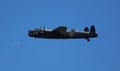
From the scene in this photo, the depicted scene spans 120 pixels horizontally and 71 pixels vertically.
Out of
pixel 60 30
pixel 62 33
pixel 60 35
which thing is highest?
pixel 60 30

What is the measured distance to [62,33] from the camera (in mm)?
73875

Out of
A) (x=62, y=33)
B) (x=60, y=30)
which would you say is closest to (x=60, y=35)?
(x=62, y=33)

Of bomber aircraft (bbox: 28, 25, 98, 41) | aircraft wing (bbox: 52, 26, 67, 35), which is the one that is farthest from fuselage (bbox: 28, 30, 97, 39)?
aircraft wing (bbox: 52, 26, 67, 35)

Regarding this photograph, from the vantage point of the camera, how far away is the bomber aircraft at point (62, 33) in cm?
7375

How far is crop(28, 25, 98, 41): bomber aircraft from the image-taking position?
73750 millimetres

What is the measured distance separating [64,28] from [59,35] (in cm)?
357

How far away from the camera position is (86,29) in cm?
7894

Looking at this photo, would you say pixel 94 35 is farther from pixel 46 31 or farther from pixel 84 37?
pixel 46 31

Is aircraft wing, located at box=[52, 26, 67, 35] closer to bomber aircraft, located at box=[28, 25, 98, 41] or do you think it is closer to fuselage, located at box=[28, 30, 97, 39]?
bomber aircraft, located at box=[28, 25, 98, 41]

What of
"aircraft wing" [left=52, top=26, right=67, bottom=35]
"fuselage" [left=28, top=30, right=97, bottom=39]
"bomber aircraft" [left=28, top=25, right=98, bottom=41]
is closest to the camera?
"aircraft wing" [left=52, top=26, right=67, bottom=35]

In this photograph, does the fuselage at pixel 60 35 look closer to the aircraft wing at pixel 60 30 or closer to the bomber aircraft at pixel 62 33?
the bomber aircraft at pixel 62 33

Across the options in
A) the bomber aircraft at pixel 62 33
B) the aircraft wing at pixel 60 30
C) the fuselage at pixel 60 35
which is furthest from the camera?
the fuselage at pixel 60 35

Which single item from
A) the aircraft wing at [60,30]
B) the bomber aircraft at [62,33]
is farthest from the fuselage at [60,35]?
the aircraft wing at [60,30]

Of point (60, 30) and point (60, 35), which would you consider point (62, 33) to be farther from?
point (60, 30)
